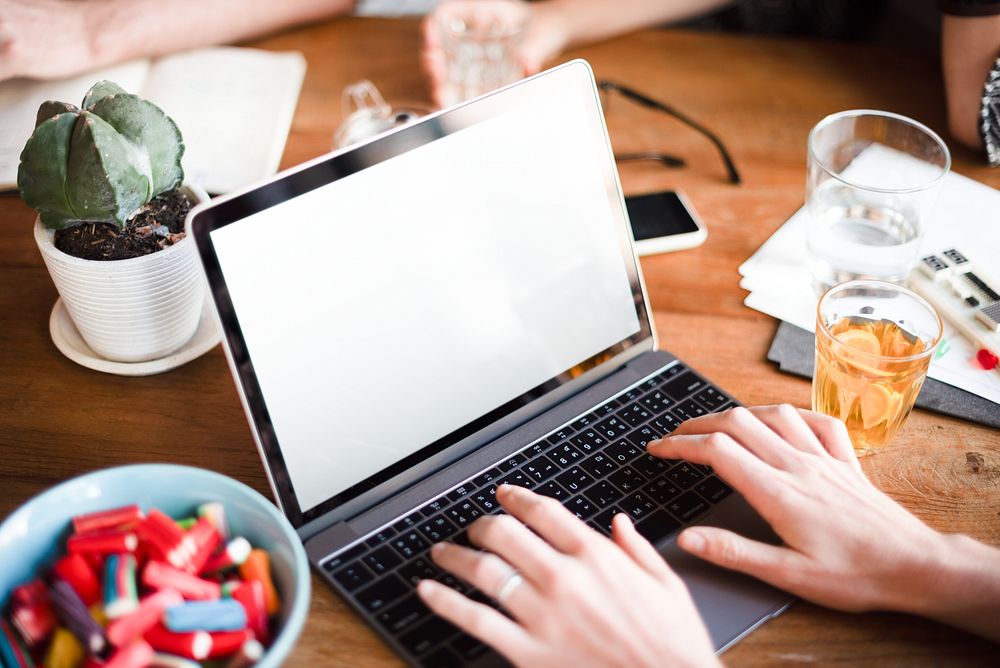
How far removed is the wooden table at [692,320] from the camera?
646 millimetres

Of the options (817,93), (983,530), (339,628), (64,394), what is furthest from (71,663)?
(817,93)

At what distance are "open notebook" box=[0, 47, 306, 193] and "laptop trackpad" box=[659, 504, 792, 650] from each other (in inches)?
25.7

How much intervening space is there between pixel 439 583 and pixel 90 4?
937 mm

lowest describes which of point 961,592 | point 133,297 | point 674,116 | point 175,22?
point 961,592

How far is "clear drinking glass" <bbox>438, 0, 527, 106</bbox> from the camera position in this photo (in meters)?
1.17

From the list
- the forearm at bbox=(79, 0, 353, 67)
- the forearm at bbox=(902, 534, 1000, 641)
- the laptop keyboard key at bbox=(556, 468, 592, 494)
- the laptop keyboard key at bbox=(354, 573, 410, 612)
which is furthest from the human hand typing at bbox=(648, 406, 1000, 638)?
the forearm at bbox=(79, 0, 353, 67)

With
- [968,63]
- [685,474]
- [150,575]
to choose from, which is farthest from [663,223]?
[150,575]

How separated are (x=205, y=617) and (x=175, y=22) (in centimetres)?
89

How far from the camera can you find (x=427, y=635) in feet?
2.01

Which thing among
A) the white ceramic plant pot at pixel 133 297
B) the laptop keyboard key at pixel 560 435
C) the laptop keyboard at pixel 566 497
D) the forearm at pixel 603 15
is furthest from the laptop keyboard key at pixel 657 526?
the forearm at pixel 603 15

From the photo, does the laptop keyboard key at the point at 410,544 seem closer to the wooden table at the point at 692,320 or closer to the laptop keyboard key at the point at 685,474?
the wooden table at the point at 692,320

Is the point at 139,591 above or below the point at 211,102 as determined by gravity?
below

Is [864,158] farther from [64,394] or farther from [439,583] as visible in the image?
[64,394]

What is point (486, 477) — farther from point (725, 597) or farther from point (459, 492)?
point (725, 597)
